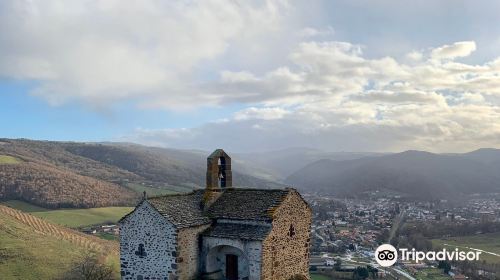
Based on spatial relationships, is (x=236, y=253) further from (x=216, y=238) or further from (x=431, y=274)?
(x=431, y=274)

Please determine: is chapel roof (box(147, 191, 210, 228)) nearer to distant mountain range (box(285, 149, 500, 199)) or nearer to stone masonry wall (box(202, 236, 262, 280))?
stone masonry wall (box(202, 236, 262, 280))

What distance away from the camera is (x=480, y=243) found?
277 ft

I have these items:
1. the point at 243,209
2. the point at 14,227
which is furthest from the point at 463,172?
the point at 243,209

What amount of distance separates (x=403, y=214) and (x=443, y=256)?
4649cm

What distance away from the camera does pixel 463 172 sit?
171 m

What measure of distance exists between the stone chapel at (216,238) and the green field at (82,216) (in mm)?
61324

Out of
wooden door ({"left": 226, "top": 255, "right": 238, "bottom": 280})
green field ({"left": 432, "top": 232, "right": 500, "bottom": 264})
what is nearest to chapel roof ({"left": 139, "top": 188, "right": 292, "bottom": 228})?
wooden door ({"left": 226, "top": 255, "right": 238, "bottom": 280})

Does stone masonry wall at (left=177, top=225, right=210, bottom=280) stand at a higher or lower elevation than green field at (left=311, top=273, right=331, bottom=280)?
higher

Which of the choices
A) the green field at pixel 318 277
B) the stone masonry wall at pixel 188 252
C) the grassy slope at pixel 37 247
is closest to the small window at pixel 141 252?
the stone masonry wall at pixel 188 252

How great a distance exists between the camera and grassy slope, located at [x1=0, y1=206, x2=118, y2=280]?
45750 millimetres

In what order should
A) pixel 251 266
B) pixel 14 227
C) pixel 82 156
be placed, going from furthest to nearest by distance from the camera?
pixel 82 156 → pixel 14 227 → pixel 251 266

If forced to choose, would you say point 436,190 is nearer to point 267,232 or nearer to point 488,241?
point 488,241

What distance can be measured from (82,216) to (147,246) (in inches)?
2777

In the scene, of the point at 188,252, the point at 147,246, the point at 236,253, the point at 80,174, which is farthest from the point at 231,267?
the point at 80,174
